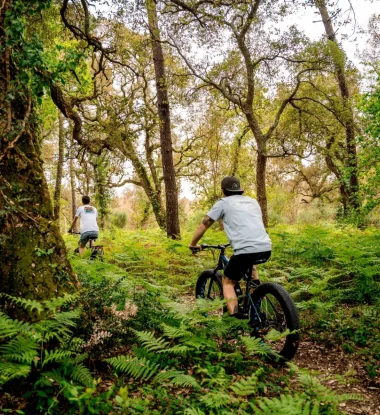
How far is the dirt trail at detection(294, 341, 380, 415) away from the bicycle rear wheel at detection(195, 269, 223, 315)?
1.54 meters

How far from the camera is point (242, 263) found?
4.63 meters

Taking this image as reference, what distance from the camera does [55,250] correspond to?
405 cm

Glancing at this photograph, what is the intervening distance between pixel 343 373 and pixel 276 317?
1.13 m

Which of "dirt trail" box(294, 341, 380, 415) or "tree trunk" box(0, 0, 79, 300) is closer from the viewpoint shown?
"dirt trail" box(294, 341, 380, 415)

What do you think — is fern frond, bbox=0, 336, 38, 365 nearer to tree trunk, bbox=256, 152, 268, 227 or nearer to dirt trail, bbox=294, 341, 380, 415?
dirt trail, bbox=294, 341, 380, 415

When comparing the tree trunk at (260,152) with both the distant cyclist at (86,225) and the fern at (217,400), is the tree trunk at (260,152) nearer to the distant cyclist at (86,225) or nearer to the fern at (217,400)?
the distant cyclist at (86,225)

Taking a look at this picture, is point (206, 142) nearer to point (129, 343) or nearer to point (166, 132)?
point (166, 132)

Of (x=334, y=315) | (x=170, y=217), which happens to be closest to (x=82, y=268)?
(x=334, y=315)

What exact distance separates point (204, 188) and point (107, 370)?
26.0m

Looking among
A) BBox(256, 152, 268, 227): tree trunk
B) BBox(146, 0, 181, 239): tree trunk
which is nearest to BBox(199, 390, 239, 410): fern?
BBox(146, 0, 181, 239): tree trunk

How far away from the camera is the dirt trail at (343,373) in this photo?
11.5 ft

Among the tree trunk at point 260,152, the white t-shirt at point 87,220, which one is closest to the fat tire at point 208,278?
the white t-shirt at point 87,220

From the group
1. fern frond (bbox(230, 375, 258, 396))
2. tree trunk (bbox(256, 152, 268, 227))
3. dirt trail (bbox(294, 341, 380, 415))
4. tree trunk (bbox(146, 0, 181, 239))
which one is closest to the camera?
fern frond (bbox(230, 375, 258, 396))

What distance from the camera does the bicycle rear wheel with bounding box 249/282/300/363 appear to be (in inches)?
157
